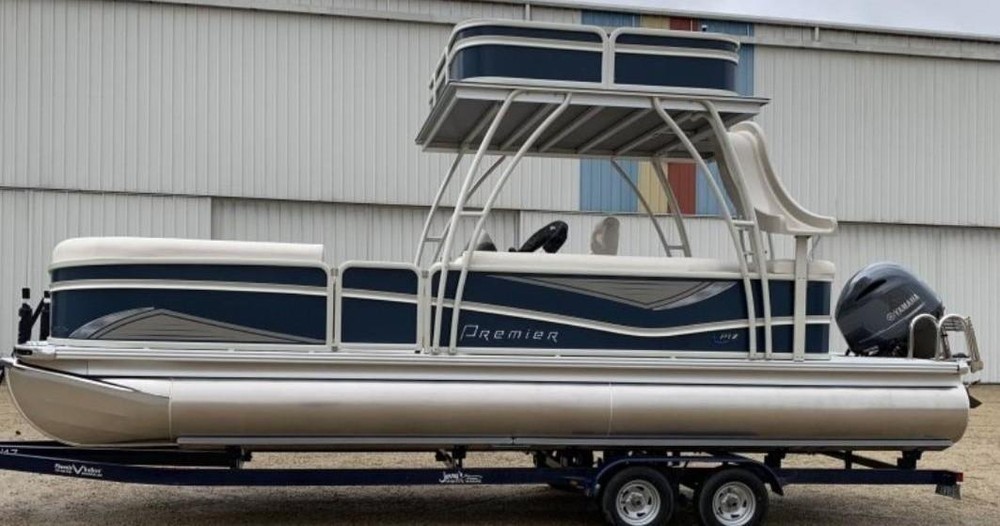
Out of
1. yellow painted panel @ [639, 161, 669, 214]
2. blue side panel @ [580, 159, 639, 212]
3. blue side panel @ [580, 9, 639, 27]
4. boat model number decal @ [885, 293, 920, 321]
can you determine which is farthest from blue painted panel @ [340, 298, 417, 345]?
blue side panel @ [580, 9, 639, 27]

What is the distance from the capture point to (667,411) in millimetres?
6781

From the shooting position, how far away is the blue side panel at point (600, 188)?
16.5 m

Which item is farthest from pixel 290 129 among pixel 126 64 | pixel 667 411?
pixel 667 411

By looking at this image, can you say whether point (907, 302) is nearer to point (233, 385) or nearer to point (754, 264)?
point (754, 264)

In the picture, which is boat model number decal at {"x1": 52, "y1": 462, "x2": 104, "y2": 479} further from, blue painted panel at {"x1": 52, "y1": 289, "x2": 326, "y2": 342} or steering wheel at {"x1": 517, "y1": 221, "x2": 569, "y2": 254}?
steering wheel at {"x1": 517, "y1": 221, "x2": 569, "y2": 254}

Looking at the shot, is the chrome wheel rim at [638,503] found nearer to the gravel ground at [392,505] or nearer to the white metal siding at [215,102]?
the gravel ground at [392,505]

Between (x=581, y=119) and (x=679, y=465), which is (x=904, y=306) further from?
(x=581, y=119)

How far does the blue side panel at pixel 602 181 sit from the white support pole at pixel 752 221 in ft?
30.6

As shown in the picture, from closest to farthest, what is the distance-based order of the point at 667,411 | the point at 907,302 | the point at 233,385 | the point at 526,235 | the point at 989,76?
the point at 233,385
the point at 667,411
the point at 907,302
the point at 526,235
the point at 989,76

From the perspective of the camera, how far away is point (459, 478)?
6.89 metres

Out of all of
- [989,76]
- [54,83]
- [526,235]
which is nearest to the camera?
[54,83]

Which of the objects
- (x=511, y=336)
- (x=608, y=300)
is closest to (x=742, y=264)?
(x=608, y=300)

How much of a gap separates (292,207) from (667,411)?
1004 cm

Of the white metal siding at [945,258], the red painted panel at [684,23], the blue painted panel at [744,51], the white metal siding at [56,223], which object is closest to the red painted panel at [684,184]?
the red painted panel at [684,23]
